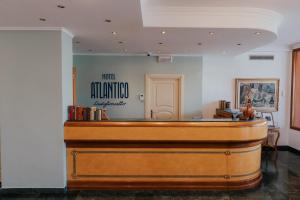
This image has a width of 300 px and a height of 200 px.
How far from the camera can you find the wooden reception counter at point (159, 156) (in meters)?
4.04

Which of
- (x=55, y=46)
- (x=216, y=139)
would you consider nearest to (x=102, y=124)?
(x=55, y=46)

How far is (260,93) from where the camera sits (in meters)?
6.88

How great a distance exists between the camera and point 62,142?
3.99 metres

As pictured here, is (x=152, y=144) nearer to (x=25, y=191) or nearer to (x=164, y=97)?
(x=25, y=191)

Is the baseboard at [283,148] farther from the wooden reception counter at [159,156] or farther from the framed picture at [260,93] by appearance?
the wooden reception counter at [159,156]

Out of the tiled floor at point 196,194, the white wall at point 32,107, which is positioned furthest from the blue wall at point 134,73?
the tiled floor at point 196,194

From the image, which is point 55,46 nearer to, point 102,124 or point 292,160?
point 102,124

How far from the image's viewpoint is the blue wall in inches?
262

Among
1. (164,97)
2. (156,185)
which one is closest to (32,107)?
(156,185)

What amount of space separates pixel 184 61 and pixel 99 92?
248 cm

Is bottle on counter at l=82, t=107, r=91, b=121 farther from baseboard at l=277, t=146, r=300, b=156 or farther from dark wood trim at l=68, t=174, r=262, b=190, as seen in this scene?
baseboard at l=277, t=146, r=300, b=156

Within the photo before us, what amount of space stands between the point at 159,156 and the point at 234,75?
154 inches

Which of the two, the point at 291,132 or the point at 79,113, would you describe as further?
the point at 291,132

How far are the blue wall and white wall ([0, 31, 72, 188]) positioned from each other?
104 inches
